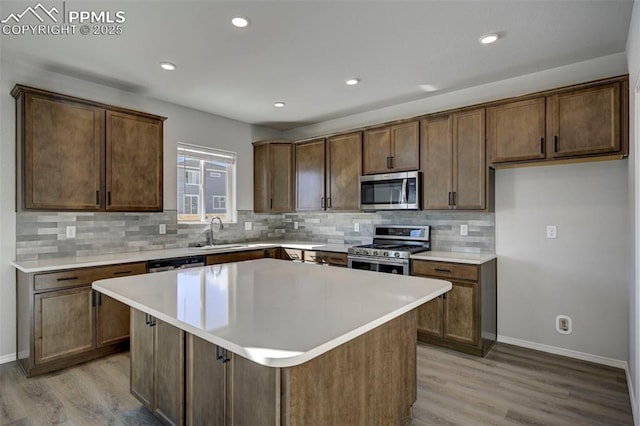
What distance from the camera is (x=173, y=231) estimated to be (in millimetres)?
4215

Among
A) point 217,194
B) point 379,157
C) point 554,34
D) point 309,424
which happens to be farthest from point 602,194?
point 217,194

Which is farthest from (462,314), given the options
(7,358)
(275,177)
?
(7,358)

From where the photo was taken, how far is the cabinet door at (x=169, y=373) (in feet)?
5.74

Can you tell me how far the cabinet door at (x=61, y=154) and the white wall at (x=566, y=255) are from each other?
4026 millimetres

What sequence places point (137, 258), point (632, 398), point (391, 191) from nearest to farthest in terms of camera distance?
point (632, 398) → point (137, 258) → point (391, 191)

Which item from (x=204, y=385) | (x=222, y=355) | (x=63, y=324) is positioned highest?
(x=222, y=355)

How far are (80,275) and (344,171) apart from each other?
3049mm

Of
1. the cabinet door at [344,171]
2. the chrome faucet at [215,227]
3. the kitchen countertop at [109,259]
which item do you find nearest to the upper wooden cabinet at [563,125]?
the cabinet door at [344,171]

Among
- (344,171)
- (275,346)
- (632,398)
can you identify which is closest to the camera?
(275,346)

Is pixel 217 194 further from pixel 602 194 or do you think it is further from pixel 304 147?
pixel 602 194

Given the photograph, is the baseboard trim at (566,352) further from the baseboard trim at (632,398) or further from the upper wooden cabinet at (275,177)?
the upper wooden cabinet at (275,177)

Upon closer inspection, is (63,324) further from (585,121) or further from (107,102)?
(585,121)

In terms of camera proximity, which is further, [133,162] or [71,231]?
[133,162]

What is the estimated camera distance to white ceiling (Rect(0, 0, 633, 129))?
2.26m
